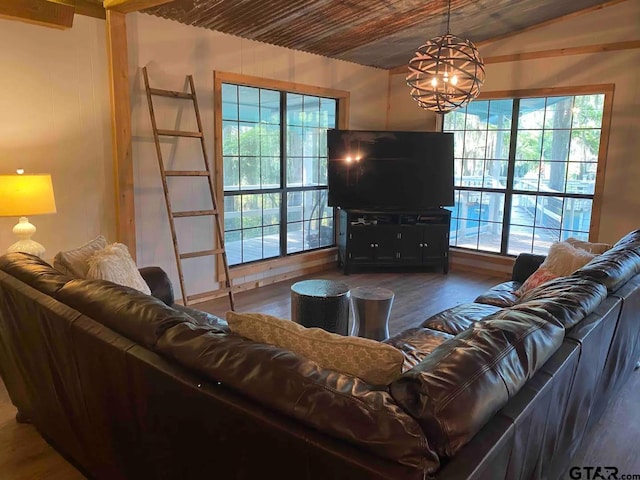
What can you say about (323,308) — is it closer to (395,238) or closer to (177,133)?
(177,133)

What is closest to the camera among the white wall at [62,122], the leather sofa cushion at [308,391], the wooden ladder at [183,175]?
the leather sofa cushion at [308,391]

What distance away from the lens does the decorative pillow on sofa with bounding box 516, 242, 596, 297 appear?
311 centimetres

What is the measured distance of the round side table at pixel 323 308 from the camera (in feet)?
10.7

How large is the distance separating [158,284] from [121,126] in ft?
5.00

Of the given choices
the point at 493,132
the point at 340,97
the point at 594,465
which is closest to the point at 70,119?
the point at 340,97

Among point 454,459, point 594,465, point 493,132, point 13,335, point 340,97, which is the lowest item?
point 594,465

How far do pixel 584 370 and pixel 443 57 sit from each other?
7.26ft

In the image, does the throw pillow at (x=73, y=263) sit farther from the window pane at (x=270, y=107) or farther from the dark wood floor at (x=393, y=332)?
the window pane at (x=270, y=107)

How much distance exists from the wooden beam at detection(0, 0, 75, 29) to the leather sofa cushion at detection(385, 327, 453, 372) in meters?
3.28

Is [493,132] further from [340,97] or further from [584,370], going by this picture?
[584,370]

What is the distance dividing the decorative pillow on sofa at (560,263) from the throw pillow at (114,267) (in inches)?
98.0

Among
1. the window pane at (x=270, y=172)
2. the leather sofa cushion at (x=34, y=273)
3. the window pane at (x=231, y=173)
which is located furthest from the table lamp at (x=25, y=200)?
the window pane at (x=270, y=172)

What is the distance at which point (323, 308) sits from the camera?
3.25 meters

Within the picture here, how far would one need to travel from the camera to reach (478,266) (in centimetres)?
630
